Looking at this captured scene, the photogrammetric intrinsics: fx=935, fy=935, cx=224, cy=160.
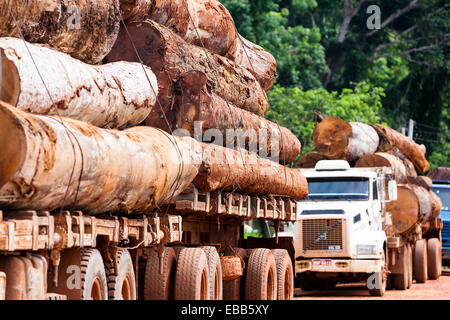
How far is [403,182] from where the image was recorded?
76.0ft

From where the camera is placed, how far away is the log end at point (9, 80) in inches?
285

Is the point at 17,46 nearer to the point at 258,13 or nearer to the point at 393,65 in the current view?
the point at 258,13

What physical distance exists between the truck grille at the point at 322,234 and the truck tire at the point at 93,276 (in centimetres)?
1056

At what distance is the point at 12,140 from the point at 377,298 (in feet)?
43.7

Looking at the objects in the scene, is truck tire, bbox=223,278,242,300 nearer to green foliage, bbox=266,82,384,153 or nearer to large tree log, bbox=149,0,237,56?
large tree log, bbox=149,0,237,56

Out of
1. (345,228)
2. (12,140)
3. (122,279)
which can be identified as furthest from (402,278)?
(12,140)

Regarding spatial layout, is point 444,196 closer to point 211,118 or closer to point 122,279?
point 211,118

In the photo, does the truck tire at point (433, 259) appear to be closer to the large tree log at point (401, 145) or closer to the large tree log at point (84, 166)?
the large tree log at point (401, 145)

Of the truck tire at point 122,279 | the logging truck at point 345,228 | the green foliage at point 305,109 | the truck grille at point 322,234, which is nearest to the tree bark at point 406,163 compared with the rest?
the logging truck at point 345,228

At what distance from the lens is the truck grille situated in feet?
61.0

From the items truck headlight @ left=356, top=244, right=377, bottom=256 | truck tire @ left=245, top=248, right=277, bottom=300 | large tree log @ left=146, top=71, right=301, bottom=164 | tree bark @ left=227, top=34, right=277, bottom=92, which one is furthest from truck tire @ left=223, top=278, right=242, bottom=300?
truck headlight @ left=356, top=244, right=377, bottom=256

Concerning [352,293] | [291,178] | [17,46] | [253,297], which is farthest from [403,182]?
[17,46]

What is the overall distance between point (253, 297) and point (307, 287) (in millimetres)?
7530

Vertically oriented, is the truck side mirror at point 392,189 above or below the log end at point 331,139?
below
